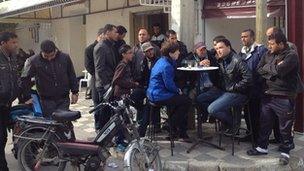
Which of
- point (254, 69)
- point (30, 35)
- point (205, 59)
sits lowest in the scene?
point (254, 69)

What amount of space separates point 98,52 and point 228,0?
331 cm

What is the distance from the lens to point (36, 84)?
20.3ft

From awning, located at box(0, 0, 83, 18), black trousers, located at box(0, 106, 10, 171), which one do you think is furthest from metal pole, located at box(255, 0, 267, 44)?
awning, located at box(0, 0, 83, 18)

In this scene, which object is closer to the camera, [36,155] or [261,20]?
[36,155]

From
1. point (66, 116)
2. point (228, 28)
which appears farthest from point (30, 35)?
point (66, 116)

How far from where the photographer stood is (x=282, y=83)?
18.9ft

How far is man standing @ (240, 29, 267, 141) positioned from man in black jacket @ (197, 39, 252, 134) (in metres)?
0.17

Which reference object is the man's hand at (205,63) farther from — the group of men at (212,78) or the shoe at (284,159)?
the shoe at (284,159)

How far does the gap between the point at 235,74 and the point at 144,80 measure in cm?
157

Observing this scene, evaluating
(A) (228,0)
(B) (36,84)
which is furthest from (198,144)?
(A) (228,0)

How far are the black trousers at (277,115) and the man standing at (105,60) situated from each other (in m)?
2.32

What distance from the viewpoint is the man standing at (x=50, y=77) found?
608cm

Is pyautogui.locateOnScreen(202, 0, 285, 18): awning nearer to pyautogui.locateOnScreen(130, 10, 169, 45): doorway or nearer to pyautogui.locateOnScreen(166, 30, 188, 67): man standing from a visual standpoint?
pyautogui.locateOnScreen(166, 30, 188, 67): man standing

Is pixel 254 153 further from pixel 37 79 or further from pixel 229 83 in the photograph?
pixel 37 79
